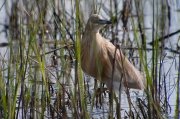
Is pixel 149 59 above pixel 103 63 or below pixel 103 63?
above

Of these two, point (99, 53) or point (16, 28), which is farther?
point (16, 28)

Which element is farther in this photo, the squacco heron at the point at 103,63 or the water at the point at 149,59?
the squacco heron at the point at 103,63

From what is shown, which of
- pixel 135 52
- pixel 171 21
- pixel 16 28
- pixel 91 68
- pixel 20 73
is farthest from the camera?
pixel 171 21

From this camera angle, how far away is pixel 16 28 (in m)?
7.27

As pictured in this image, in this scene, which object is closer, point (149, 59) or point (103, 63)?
point (103, 63)

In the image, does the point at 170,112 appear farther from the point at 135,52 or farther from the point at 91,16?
the point at 135,52

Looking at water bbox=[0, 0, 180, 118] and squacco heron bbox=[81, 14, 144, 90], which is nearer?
water bbox=[0, 0, 180, 118]

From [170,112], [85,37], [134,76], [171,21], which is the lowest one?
[170,112]

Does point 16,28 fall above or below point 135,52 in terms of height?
above

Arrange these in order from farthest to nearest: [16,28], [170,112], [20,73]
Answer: [16,28] → [170,112] → [20,73]

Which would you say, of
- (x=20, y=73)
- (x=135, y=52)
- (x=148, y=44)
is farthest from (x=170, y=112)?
(x=148, y=44)

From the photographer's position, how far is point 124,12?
7.47 metres

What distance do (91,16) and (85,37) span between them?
0.40 m

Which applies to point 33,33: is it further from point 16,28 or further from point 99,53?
point 16,28
